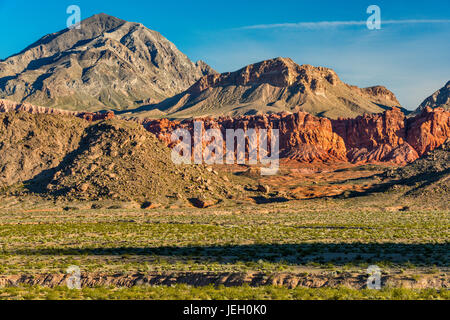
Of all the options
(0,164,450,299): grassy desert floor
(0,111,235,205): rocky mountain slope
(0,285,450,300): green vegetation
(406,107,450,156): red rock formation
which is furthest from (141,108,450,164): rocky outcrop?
(0,285,450,300): green vegetation

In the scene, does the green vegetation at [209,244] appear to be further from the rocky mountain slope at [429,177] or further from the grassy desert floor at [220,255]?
the rocky mountain slope at [429,177]

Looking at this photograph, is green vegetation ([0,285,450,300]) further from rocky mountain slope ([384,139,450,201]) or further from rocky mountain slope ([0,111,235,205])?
rocky mountain slope ([384,139,450,201])

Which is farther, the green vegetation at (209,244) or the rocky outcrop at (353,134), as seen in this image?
the rocky outcrop at (353,134)

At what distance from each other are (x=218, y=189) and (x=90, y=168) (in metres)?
24.9

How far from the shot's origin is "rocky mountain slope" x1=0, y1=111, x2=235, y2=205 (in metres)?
80.5

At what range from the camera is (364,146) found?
7505 inches

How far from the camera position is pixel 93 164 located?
8319 centimetres

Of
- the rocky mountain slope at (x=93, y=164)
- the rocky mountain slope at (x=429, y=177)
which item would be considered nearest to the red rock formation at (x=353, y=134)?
the rocky mountain slope at (x=429, y=177)

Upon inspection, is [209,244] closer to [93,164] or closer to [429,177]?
[93,164]

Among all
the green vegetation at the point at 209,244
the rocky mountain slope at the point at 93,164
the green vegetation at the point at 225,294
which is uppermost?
the rocky mountain slope at the point at 93,164

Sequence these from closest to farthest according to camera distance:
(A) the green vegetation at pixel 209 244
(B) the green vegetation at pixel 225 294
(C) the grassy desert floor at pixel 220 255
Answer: (B) the green vegetation at pixel 225 294
(C) the grassy desert floor at pixel 220 255
(A) the green vegetation at pixel 209 244

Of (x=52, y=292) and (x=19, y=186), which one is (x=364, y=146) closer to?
(x=19, y=186)

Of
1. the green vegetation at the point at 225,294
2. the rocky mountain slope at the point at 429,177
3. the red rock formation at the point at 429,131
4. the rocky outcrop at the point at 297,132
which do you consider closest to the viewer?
the green vegetation at the point at 225,294

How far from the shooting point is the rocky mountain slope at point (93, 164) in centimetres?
8050
